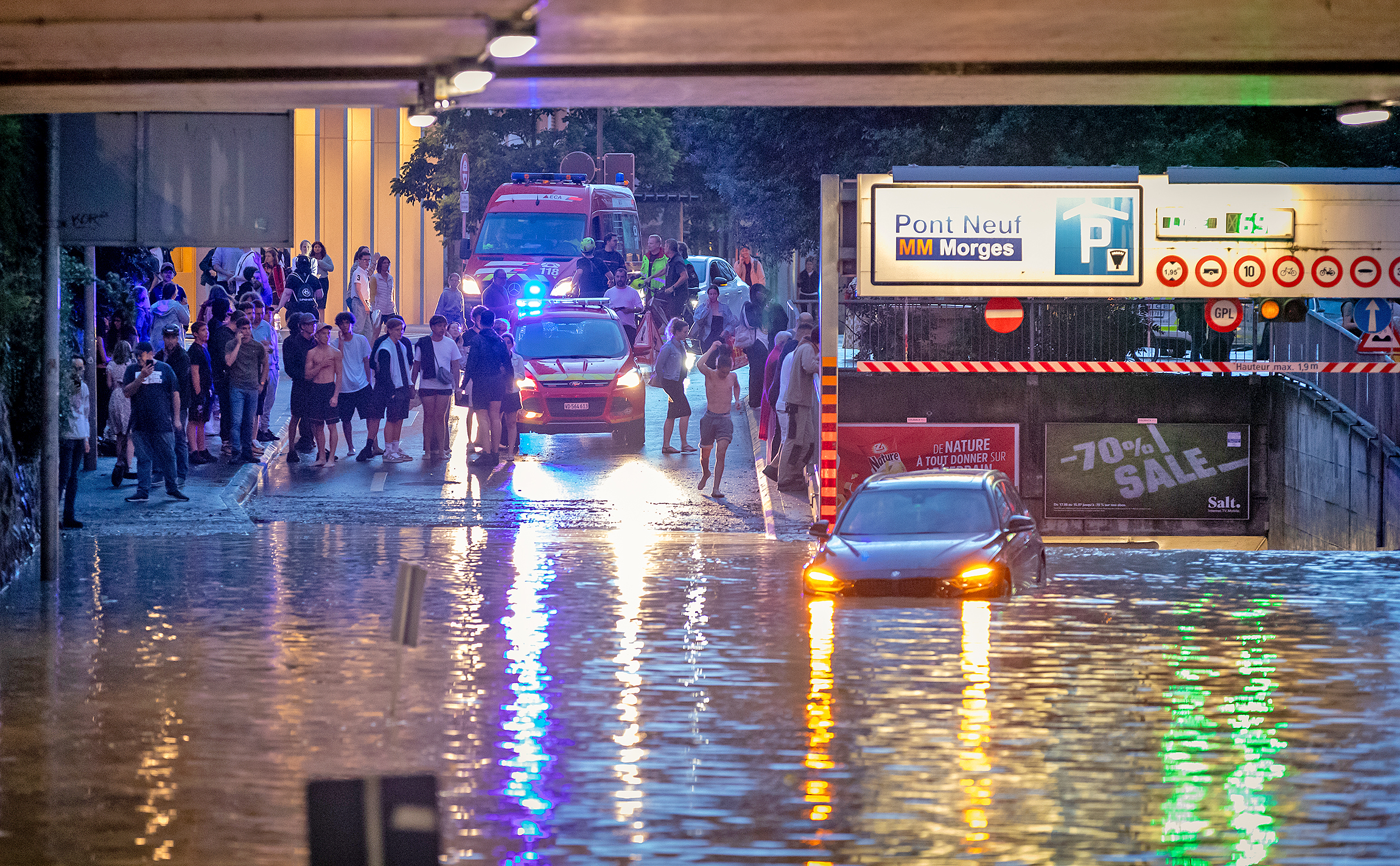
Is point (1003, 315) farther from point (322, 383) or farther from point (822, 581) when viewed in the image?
point (322, 383)

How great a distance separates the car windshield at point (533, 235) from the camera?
36344mm

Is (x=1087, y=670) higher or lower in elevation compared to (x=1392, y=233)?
lower

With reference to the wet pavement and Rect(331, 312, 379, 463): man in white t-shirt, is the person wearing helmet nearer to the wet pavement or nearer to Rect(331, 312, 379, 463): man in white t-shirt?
the wet pavement

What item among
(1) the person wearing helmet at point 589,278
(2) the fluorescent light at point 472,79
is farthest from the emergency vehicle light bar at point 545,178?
(2) the fluorescent light at point 472,79

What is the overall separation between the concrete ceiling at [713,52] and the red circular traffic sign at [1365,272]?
845 cm

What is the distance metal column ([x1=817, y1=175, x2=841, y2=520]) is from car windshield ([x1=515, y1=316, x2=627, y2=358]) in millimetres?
6506

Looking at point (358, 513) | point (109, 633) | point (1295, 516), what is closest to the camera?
point (109, 633)

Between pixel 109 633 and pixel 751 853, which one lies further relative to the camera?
pixel 109 633

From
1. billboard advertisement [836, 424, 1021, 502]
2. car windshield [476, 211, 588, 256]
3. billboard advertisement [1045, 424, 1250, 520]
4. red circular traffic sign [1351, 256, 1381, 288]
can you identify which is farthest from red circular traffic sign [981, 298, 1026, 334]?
car windshield [476, 211, 588, 256]

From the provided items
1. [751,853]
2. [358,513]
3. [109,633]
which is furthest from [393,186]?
[751,853]

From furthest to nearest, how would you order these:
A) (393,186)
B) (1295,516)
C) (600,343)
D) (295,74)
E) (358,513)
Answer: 1. (393,186)
2. (600,343)
3. (1295,516)
4. (358,513)
5. (295,74)

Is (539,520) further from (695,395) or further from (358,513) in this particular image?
(695,395)

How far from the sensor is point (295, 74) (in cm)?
1170

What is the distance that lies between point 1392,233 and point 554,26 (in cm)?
1339
